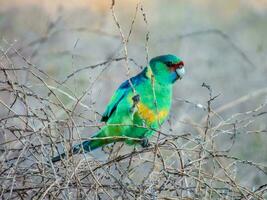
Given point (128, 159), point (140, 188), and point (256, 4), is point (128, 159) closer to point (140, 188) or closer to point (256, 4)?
point (140, 188)

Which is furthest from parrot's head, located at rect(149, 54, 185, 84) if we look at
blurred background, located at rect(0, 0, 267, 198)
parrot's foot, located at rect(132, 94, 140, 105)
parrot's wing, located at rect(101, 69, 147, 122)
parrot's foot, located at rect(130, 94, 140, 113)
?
blurred background, located at rect(0, 0, 267, 198)

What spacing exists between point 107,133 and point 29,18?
6.54 m

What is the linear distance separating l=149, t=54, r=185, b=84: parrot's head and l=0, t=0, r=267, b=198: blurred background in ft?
5.43

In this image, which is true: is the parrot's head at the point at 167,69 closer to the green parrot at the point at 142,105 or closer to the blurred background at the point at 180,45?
the green parrot at the point at 142,105

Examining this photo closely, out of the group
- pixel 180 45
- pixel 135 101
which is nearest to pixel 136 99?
pixel 135 101

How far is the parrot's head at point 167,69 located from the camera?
4680 mm

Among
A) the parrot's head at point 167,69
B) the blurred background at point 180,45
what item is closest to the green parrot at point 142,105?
the parrot's head at point 167,69

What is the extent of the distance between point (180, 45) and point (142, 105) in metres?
5.42

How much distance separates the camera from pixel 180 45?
9680mm

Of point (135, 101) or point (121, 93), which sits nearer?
point (135, 101)

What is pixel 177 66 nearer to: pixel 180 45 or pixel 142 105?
pixel 142 105

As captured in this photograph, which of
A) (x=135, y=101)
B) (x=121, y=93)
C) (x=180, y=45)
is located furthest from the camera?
(x=180, y=45)

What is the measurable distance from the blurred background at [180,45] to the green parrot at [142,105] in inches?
65.8

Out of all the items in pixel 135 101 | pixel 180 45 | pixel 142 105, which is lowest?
pixel 135 101
